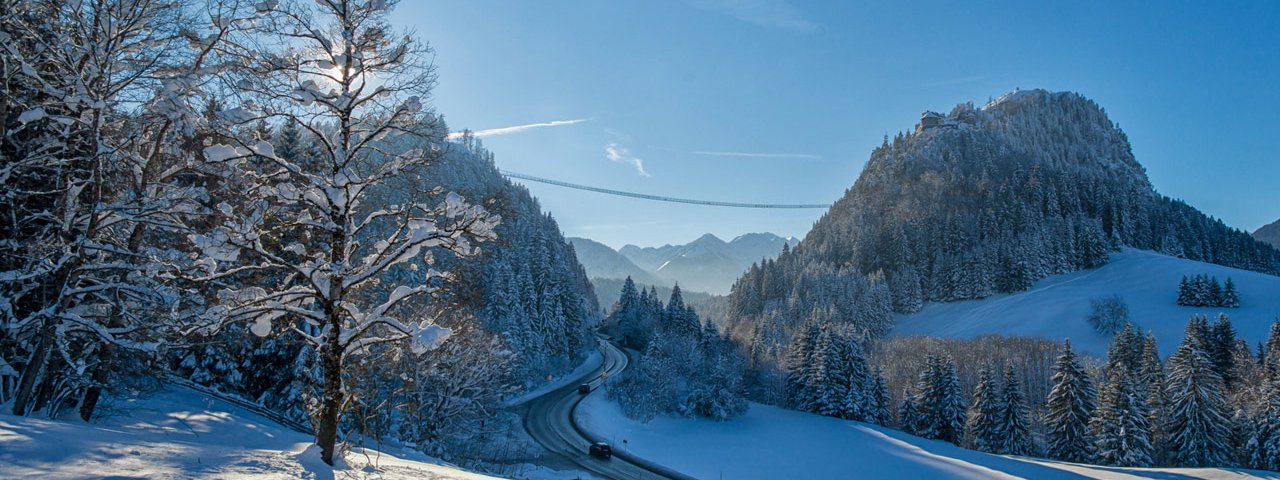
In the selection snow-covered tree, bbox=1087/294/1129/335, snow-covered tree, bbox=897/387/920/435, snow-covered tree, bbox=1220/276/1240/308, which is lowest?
snow-covered tree, bbox=897/387/920/435

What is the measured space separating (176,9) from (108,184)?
11.2 ft

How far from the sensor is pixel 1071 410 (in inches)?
1781

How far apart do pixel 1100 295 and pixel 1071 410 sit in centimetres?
6857

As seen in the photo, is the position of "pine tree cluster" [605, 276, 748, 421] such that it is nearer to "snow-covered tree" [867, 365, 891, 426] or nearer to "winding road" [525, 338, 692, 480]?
"winding road" [525, 338, 692, 480]

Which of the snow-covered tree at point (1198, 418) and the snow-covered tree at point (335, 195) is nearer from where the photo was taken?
the snow-covered tree at point (335, 195)

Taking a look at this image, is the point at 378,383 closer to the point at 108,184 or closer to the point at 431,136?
the point at 108,184

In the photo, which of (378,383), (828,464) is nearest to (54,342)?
(378,383)

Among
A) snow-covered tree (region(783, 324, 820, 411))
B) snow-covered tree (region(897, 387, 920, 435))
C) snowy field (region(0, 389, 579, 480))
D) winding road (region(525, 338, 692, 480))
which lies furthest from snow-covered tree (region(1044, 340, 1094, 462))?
snowy field (region(0, 389, 579, 480))

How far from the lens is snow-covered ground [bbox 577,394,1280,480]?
3622cm

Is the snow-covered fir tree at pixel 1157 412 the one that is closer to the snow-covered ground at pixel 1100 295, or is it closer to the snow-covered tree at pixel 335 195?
the snow-covered ground at pixel 1100 295

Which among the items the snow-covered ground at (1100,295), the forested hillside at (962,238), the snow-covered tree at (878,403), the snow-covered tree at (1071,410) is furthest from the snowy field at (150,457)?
the snow-covered ground at (1100,295)

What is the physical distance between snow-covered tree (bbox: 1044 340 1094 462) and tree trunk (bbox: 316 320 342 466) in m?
54.0

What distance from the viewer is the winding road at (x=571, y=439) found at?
35.3 metres

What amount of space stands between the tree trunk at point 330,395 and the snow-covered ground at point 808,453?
3390cm
